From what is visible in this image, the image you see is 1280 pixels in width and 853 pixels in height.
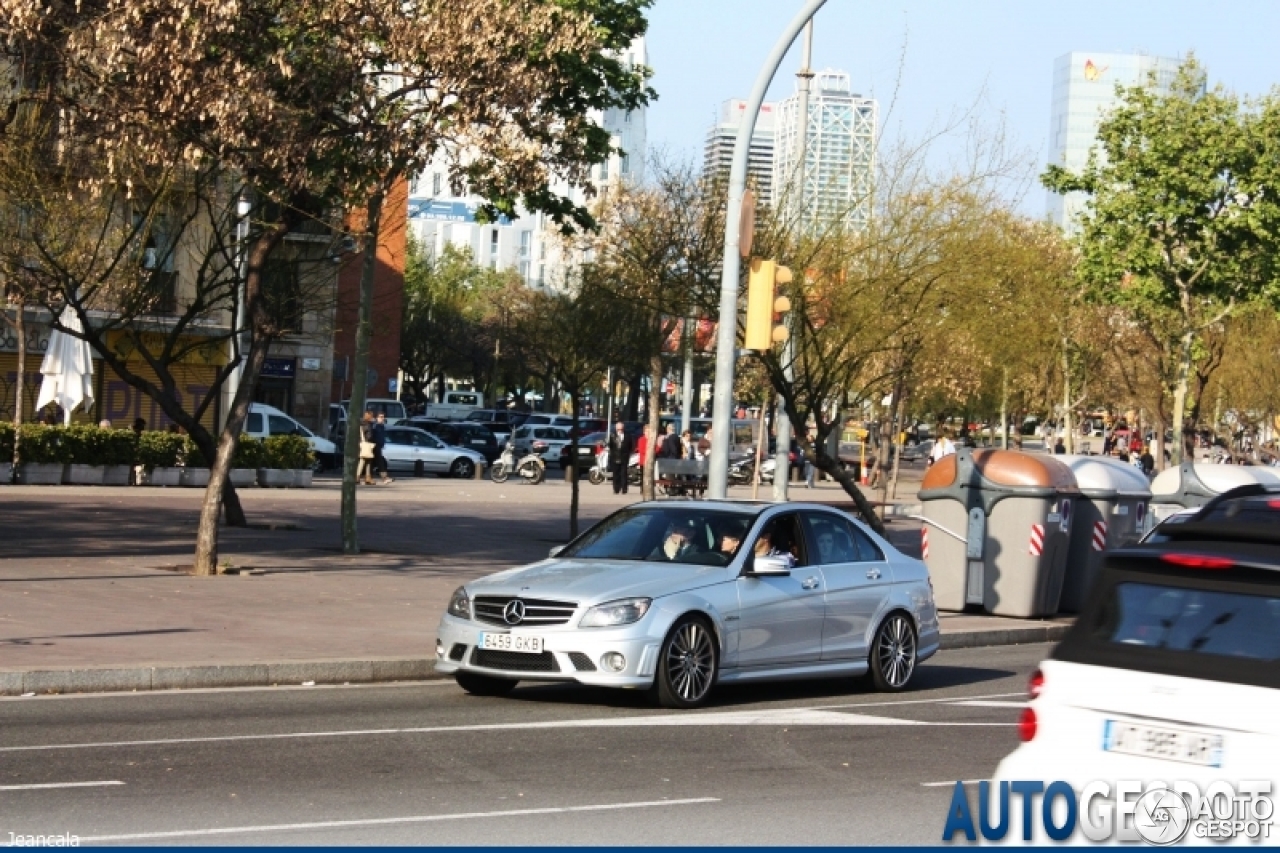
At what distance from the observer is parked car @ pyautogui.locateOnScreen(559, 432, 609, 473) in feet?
190

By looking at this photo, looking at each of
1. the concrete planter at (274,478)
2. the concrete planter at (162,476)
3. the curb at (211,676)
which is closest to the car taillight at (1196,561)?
the curb at (211,676)

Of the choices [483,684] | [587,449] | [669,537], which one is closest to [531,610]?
[483,684]

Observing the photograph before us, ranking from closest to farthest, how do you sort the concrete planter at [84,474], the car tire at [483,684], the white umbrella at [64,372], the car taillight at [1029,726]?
the car taillight at [1029,726]
the car tire at [483,684]
the concrete planter at [84,474]
the white umbrella at [64,372]

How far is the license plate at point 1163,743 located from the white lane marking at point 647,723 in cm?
535

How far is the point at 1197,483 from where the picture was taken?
26.0 metres

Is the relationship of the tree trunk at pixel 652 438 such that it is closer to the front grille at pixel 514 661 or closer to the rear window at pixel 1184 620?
the front grille at pixel 514 661

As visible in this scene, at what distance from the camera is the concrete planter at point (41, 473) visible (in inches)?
1388

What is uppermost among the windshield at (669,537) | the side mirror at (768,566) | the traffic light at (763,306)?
the traffic light at (763,306)

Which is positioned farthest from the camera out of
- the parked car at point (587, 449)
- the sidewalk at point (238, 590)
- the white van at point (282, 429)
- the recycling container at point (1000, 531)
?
the parked car at point (587, 449)

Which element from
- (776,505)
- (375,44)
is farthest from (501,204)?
(776,505)

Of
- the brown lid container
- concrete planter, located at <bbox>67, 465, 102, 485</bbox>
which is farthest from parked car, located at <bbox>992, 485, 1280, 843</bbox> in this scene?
concrete planter, located at <bbox>67, 465, 102, 485</bbox>

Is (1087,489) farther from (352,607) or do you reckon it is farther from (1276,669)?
(1276,669)

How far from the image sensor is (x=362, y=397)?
2411cm

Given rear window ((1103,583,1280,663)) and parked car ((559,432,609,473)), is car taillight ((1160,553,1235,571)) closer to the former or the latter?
rear window ((1103,583,1280,663))
